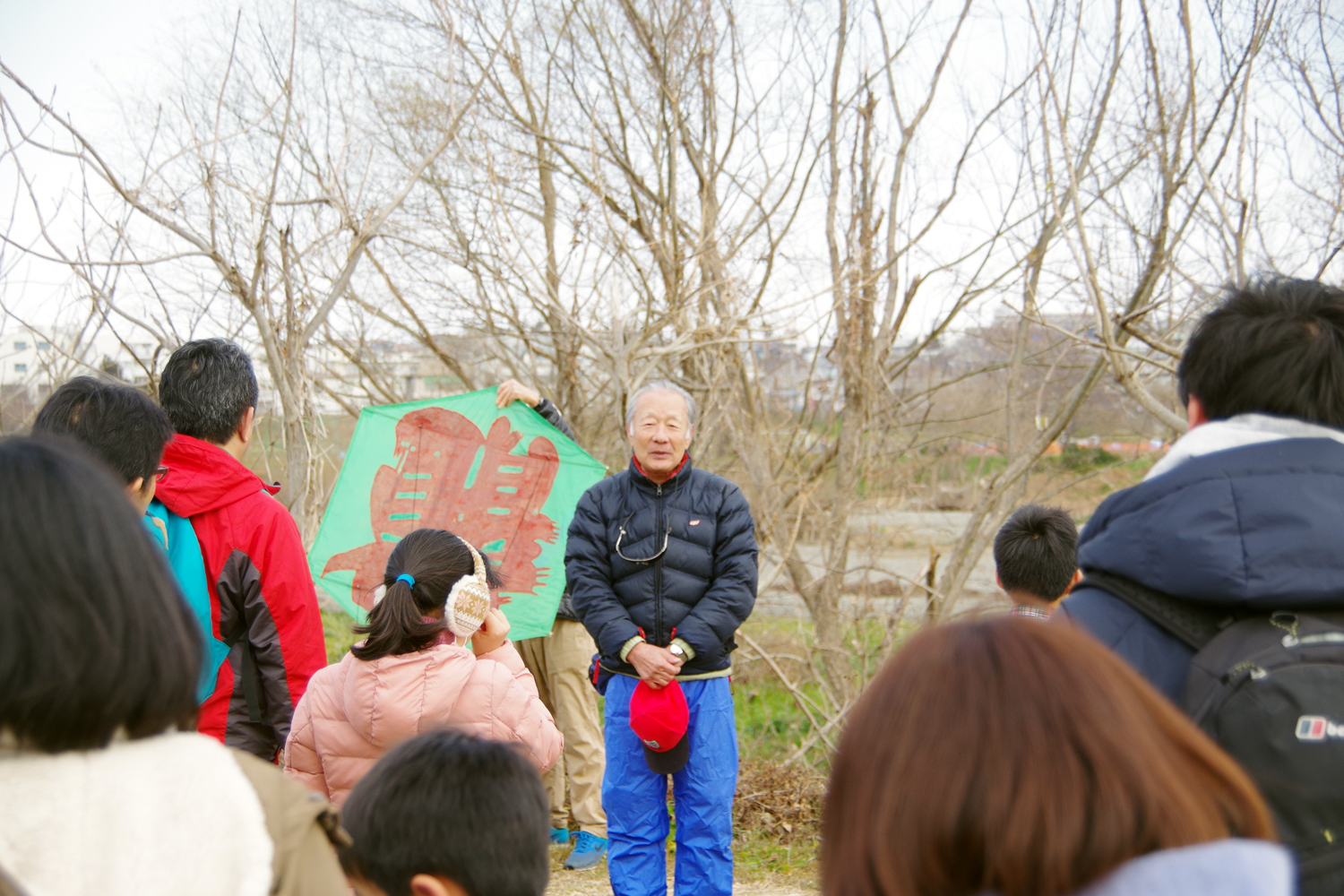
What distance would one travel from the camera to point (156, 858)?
39.0 inches

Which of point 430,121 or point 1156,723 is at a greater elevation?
point 430,121

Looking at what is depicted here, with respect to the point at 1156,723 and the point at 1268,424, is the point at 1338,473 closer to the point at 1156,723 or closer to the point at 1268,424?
the point at 1268,424

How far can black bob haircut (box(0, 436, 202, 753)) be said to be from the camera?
97cm

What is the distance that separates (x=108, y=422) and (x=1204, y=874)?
2.12 metres

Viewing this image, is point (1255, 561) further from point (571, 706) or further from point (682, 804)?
point (571, 706)

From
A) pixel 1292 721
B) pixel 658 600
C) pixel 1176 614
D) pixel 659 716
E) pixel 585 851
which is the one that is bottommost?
pixel 585 851

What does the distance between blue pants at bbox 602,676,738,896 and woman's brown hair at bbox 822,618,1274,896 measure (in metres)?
2.38

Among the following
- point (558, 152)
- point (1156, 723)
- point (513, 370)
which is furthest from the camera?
point (513, 370)

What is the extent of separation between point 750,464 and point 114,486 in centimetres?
557

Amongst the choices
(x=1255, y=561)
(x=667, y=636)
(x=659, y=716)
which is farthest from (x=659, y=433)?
(x=1255, y=561)

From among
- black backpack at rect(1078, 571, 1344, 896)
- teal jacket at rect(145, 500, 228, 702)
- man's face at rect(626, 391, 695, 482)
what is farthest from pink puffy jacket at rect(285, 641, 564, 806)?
black backpack at rect(1078, 571, 1344, 896)

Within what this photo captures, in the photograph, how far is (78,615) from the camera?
99 cm

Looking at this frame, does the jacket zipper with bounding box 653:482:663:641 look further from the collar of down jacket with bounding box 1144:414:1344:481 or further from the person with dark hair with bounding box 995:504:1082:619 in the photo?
the collar of down jacket with bounding box 1144:414:1344:481

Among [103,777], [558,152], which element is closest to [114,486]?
[103,777]
